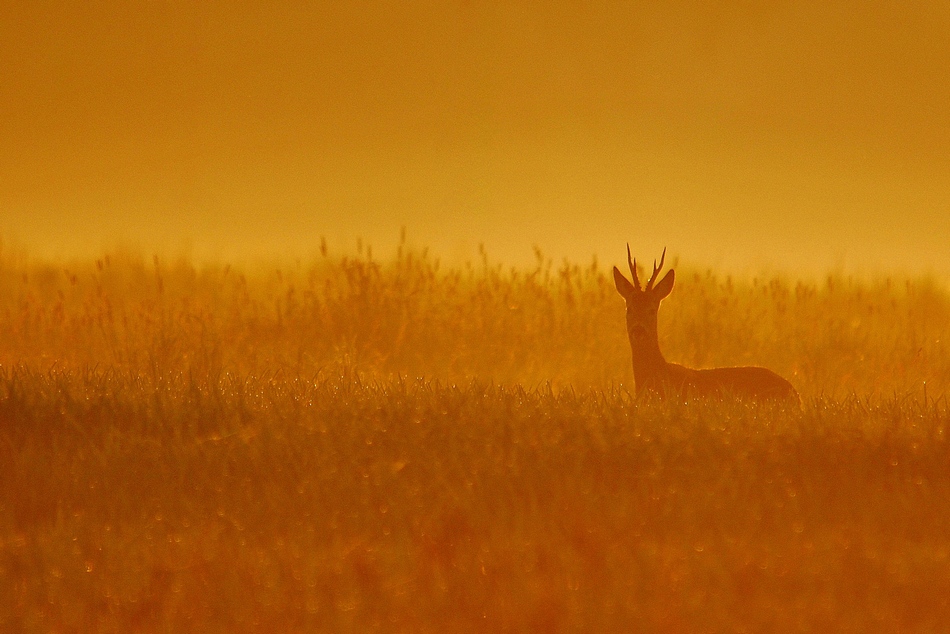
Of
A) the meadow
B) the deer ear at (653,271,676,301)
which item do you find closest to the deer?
the deer ear at (653,271,676,301)

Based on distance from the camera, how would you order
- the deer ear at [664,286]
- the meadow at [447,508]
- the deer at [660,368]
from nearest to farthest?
1. the meadow at [447,508]
2. the deer at [660,368]
3. the deer ear at [664,286]

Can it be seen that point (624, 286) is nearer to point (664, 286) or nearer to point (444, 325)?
point (664, 286)

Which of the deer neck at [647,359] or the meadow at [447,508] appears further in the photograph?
the deer neck at [647,359]

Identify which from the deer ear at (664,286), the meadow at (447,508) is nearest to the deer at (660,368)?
the deer ear at (664,286)

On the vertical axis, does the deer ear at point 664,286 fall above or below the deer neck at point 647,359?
above

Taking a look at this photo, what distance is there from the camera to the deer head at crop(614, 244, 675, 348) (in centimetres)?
841

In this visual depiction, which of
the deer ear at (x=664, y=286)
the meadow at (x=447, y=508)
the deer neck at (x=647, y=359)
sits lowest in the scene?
the meadow at (x=447, y=508)

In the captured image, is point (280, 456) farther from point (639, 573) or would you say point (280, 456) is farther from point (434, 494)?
point (639, 573)

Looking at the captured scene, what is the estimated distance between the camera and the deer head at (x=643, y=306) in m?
8.41

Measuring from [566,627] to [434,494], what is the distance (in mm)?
1406

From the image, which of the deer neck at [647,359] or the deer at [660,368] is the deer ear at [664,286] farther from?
the deer neck at [647,359]

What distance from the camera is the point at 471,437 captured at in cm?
566

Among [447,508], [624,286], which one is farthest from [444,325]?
[447,508]

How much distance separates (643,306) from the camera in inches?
335
